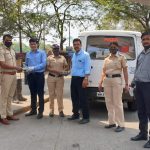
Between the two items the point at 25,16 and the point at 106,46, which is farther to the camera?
the point at 25,16

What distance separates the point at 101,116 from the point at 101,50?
1.65 metres

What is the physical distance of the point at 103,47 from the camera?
11094 millimetres

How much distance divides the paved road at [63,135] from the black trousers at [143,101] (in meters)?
0.34

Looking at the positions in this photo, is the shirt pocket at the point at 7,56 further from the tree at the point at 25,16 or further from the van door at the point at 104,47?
the tree at the point at 25,16

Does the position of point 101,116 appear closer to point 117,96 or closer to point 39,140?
point 117,96

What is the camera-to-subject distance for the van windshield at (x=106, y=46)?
36.1 feet

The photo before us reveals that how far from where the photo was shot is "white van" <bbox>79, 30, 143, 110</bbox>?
1072 cm

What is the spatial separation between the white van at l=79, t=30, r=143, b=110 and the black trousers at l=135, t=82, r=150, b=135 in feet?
9.02

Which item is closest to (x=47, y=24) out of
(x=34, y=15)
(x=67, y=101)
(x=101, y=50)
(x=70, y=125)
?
(x=34, y=15)

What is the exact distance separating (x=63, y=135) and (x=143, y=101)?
1737 mm

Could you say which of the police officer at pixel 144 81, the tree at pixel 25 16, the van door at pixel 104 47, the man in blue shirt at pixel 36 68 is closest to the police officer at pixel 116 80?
the police officer at pixel 144 81

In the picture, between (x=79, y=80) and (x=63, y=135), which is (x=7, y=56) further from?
(x=63, y=135)

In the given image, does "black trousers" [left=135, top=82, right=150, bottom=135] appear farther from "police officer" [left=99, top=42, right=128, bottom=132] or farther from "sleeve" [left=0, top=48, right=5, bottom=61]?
"sleeve" [left=0, top=48, right=5, bottom=61]

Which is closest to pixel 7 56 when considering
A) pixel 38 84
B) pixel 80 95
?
pixel 38 84
